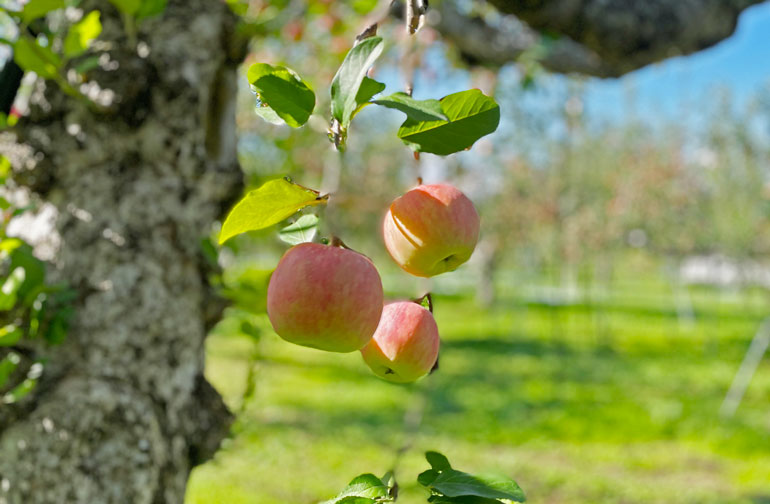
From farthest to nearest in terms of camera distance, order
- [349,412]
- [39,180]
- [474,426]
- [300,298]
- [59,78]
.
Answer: [349,412] → [474,426] → [39,180] → [59,78] → [300,298]

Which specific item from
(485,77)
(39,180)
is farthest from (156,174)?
(485,77)

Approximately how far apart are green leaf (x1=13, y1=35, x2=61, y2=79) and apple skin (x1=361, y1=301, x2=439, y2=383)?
57cm

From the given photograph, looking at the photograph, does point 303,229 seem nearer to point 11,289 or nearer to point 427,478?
point 427,478

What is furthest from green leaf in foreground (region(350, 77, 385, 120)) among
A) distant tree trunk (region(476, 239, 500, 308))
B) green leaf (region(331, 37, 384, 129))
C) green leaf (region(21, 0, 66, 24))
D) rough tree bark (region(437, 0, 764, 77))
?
distant tree trunk (region(476, 239, 500, 308))

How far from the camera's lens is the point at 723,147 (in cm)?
1266

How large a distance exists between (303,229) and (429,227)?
0.30 feet

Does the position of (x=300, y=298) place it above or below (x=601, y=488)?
above

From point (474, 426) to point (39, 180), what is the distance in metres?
4.11

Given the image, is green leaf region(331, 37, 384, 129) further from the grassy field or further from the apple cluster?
the grassy field

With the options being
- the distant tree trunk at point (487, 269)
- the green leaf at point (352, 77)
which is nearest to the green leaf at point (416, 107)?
the green leaf at point (352, 77)

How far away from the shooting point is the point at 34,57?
32.7 inches

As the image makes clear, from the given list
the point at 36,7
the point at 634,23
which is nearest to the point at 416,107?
the point at 36,7

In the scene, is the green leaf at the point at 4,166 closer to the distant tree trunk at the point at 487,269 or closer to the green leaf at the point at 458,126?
the green leaf at the point at 458,126

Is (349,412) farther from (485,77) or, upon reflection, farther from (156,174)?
(156,174)
